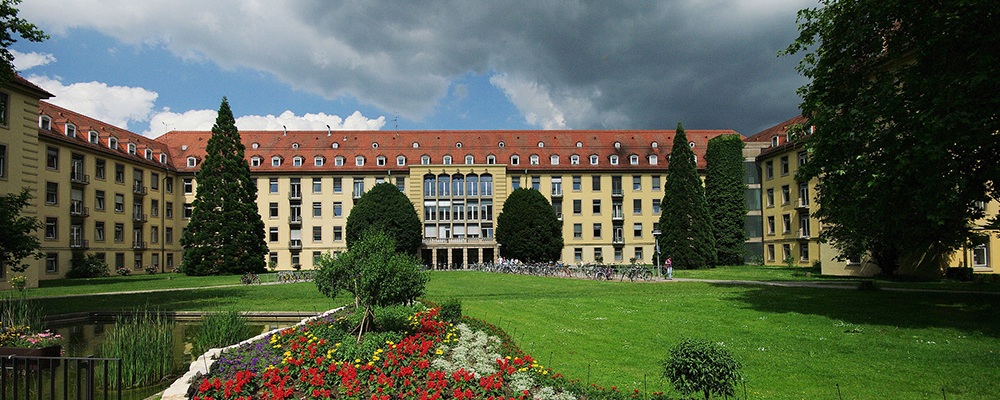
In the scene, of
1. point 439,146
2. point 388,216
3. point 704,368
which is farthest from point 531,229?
point 704,368

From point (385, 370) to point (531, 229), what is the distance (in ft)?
142

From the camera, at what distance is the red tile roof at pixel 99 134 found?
42.8m

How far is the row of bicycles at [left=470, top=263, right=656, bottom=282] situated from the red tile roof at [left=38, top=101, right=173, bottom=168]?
34700 mm

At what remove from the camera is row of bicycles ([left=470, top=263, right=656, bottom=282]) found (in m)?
33.2

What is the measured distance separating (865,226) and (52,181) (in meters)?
53.0

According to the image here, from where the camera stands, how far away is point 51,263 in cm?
4062

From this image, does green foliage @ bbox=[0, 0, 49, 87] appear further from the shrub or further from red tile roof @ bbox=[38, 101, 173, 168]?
red tile roof @ bbox=[38, 101, 173, 168]

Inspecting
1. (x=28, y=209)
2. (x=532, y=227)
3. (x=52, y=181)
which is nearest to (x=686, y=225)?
(x=532, y=227)

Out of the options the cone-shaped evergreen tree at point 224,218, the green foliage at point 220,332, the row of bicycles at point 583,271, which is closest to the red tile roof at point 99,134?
the cone-shaped evergreen tree at point 224,218

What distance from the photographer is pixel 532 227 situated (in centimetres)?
5144

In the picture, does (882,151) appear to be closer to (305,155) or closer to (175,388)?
(175,388)

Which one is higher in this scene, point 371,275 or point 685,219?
point 685,219

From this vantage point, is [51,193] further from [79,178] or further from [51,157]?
[51,157]

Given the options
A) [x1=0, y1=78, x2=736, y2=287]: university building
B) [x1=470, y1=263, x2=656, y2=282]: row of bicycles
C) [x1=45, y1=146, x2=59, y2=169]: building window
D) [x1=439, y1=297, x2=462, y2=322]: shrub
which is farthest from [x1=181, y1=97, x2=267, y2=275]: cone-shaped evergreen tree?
[x1=439, y1=297, x2=462, y2=322]: shrub
